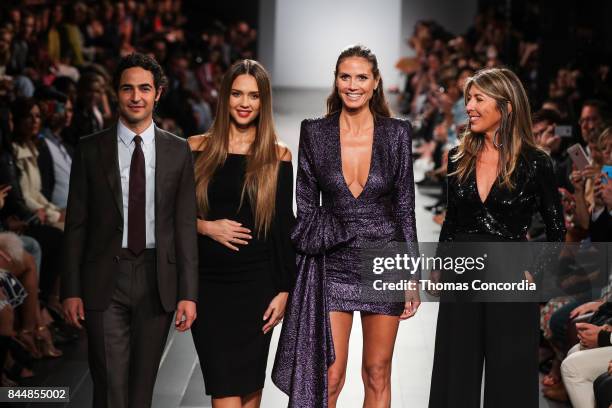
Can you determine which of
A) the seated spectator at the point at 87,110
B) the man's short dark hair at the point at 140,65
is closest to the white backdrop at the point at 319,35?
the seated spectator at the point at 87,110

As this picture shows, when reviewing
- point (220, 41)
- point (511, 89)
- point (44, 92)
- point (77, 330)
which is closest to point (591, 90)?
point (44, 92)

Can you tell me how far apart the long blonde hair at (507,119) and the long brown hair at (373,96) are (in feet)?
1.04

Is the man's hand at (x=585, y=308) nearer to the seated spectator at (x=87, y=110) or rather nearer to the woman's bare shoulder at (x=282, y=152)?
the woman's bare shoulder at (x=282, y=152)

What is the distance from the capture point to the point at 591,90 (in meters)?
9.13

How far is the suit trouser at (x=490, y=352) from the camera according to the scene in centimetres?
353

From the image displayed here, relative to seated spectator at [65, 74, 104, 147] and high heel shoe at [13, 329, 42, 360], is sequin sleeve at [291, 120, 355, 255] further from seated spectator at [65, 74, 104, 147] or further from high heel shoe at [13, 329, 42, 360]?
seated spectator at [65, 74, 104, 147]

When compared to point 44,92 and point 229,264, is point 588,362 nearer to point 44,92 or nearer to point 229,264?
point 229,264

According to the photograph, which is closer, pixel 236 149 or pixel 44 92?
pixel 236 149

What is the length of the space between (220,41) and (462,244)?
13492 mm

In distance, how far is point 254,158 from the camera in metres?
3.57

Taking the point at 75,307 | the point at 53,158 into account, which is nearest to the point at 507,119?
the point at 75,307

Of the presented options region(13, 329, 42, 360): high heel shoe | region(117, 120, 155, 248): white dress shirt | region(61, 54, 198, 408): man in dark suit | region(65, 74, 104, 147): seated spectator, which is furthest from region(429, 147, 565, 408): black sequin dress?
region(65, 74, 104, 147): seated spectator

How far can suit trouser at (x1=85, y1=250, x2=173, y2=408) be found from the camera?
331 centimetres

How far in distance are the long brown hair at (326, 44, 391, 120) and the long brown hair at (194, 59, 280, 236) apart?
0.83 feet
